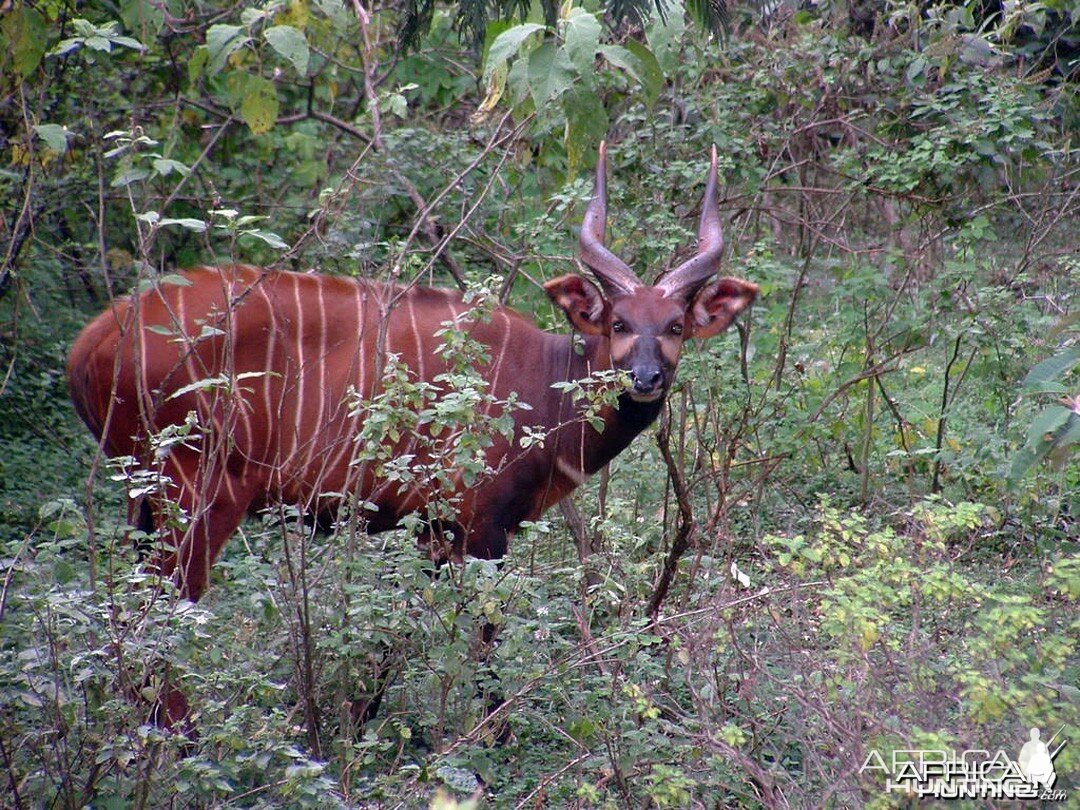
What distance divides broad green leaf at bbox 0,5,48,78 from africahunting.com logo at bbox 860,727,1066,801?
3.75 meters

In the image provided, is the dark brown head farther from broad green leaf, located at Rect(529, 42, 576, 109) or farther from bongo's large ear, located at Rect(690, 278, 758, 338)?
broad green leaf, located at Rect(529, 42, 576, 109)

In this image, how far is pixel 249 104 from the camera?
453 centimetres

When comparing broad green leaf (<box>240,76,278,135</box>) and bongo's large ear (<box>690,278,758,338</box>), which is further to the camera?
bongo's large ear (<box>690,278,758,338</box>)

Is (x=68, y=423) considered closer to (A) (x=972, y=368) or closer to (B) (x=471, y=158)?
(B) (x=471, y=158)

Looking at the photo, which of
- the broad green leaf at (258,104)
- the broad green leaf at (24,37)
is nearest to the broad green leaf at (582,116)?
the broad green leaf at (258,104)

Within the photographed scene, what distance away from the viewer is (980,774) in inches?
114

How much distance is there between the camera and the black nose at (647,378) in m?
4.75

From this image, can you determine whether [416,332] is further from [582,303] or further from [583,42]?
[583,42]

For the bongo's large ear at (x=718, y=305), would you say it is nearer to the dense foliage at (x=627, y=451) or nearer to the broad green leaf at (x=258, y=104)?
the dense foliage at (x=627, y=451)

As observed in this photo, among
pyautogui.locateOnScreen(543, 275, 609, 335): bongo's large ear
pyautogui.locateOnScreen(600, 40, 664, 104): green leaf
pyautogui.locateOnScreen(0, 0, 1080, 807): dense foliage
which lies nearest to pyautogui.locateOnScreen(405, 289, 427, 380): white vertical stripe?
pyautogui.locateOnScreen(0, 0, 1080, 807): dense foliage

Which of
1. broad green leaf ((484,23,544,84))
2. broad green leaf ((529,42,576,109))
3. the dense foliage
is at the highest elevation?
broad green leaf ((484,23,544,84))

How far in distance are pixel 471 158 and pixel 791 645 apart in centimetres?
384

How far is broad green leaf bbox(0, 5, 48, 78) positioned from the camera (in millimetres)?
4680

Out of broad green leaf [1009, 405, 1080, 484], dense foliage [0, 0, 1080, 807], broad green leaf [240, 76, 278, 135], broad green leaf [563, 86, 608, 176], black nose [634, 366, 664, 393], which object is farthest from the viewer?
black nose [634, 366, 664, 393]
